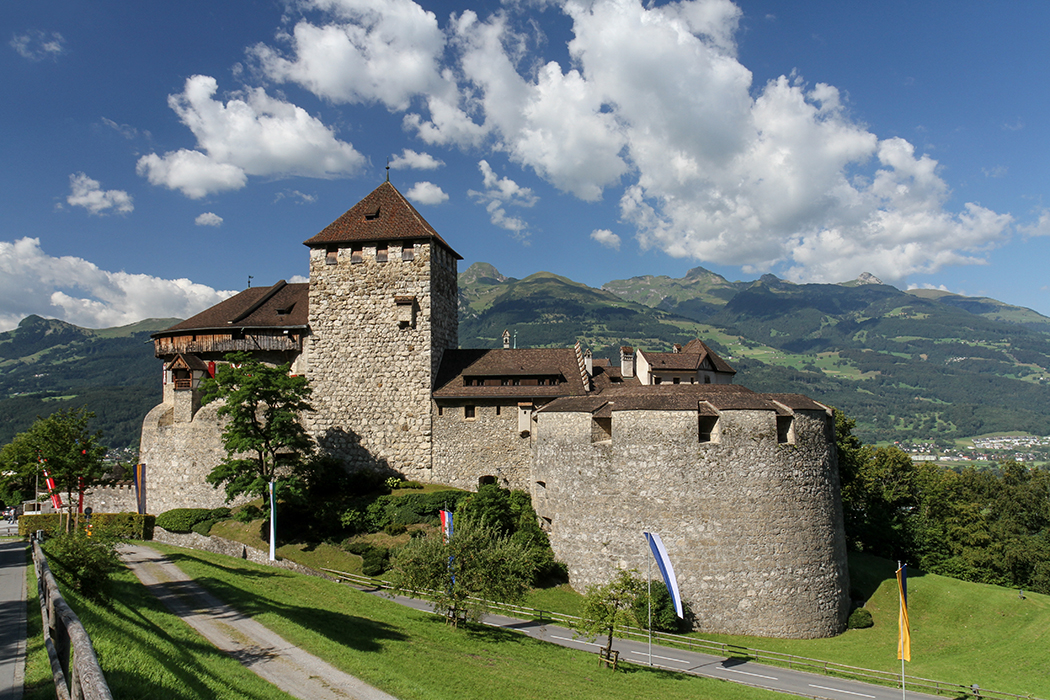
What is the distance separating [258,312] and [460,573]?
29383 millimetres

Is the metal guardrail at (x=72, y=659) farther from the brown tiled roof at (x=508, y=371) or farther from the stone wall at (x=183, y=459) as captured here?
the stone wall at (x=183, y=459)

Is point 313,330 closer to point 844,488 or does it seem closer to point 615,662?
point 615,662

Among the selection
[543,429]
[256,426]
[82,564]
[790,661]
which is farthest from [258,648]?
[790,661]

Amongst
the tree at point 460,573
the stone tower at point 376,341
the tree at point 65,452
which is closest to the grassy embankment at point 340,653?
the tree at point 460,573

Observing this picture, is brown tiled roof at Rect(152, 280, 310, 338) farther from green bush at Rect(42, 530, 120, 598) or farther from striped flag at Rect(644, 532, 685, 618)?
striped flag at Rect(644, 532, 685, 618)

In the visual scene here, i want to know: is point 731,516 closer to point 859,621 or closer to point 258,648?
point 859,621

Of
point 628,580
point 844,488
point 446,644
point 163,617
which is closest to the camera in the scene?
point 163,617

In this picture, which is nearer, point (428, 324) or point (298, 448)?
point (298, 448)

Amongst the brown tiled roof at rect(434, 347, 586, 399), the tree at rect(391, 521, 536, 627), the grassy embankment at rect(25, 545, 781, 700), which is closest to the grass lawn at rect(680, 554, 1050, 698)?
the grassy embankment at rect(25, 545, 781, 700)

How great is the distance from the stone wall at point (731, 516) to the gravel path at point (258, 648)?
63.7 feet

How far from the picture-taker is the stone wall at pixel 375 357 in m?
42.2

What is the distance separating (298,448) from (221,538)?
779cm

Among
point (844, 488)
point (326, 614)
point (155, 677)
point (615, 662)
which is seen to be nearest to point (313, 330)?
point (326, 614)

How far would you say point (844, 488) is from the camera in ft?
169
